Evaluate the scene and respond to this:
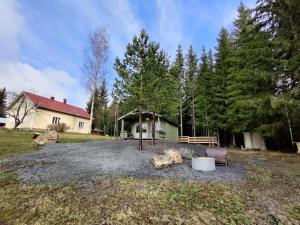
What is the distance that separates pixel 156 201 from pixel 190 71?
2481 cm

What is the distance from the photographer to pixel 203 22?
531 inches

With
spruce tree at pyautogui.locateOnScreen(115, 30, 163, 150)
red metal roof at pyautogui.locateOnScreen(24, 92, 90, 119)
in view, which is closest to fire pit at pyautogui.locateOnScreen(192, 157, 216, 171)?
spruce tree at pyautogui.locateOnScreen(115, 30, 163, 150)

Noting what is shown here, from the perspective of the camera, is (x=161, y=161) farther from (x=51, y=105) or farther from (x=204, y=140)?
(x=51, y=105)

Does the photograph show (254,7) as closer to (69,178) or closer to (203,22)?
(203,22)

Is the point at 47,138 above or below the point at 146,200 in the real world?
above

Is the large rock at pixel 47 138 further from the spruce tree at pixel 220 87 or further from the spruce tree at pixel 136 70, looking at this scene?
the spruce tree at pixel 220 87

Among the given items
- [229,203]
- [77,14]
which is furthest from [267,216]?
[77,14]

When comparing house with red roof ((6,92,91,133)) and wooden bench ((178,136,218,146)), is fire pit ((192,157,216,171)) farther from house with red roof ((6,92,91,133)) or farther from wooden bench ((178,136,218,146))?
house with red roof ((6,92,91,133))

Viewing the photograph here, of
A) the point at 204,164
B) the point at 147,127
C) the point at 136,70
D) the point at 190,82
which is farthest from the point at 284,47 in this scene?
the point at 190,82

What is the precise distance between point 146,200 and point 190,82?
2347 cm

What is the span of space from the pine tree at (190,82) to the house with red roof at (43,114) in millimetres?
14325

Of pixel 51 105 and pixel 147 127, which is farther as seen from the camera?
pixel 51 105

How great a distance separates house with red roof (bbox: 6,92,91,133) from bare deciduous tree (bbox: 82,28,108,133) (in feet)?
19.2

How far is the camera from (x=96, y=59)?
21344mm
